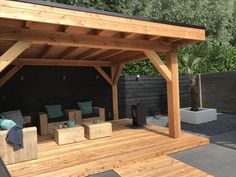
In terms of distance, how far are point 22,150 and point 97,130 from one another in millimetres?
1882

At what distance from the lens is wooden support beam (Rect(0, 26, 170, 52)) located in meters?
3.58

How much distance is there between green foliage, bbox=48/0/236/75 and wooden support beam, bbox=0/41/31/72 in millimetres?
6111

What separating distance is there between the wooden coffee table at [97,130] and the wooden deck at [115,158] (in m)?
0.19

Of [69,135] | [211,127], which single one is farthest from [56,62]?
[211,127]

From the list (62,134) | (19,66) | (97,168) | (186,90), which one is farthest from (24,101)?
(186,90)

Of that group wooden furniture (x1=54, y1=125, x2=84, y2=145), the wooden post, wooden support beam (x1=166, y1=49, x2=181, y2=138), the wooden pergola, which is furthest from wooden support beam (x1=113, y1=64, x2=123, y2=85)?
wooden furniture (x1=54, y1=125, x2=84, y2=145)

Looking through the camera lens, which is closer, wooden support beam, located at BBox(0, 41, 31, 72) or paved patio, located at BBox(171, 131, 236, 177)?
wooden support beam, located at BBox(0, 41, 31, 72)

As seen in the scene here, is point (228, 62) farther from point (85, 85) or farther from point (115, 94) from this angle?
point (85, 85)

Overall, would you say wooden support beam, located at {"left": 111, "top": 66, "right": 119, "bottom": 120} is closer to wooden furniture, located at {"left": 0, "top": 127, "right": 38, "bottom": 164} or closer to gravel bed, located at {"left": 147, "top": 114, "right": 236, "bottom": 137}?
gravel bed, located at {"left": 147, "top": 114, "right": 236, "bottom": 137}

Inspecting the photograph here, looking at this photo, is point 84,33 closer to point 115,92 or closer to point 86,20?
point 86,20

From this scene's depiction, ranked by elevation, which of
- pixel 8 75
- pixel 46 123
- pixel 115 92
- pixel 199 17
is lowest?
pixel 46 123

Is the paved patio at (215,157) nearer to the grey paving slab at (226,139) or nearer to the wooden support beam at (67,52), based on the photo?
the grey paving slab at (226,139)

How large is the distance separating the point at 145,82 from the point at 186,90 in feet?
7.74

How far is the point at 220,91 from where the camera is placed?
9.42 m
